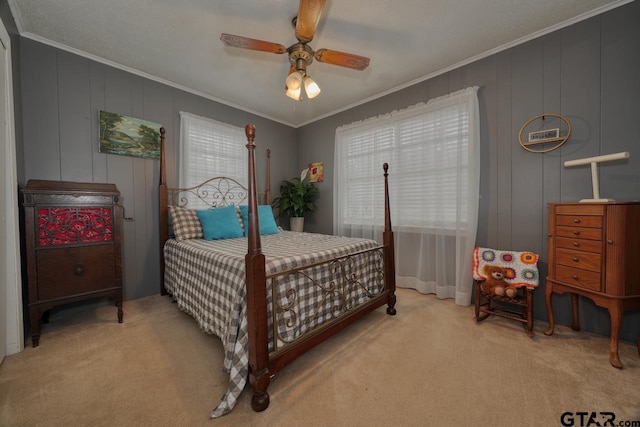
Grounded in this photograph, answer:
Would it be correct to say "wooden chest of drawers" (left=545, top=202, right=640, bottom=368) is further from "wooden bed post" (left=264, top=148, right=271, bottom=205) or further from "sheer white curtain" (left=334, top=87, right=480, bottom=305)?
"wooden bed post" (left=264, top=148, right=271, bottom=205)

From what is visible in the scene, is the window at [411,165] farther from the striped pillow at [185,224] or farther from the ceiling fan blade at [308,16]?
the striped pillow at [185,224]

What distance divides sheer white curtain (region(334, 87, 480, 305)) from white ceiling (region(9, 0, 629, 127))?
1.76ft

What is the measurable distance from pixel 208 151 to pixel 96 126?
1.16 metres

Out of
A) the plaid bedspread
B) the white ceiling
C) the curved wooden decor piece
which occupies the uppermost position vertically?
the white ceiling

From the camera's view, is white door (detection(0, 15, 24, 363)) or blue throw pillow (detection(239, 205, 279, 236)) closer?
white door (detection(0, 15, 24, 363))

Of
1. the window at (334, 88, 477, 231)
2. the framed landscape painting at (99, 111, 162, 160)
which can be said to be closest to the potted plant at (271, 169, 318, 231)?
the window at (334, 88, 477, 231)

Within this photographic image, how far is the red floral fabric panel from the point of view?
1.92m

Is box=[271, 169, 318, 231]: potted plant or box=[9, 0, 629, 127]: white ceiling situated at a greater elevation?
box=[9, 0, 629, 127]: white ceiling

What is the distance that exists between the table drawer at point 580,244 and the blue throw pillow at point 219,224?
3.06m

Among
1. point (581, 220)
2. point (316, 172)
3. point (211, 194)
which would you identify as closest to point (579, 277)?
point (581, 220)

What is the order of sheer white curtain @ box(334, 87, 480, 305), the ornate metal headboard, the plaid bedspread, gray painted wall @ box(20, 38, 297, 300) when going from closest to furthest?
the plaid bedspread, gray painted wall @ box(20, 38, 297, 300), sheer white curtain @ box(334, 87, 480, 305), the ornate metal headboard

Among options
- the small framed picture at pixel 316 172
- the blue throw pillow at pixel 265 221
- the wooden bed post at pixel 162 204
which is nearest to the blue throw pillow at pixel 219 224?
the blue throw pillow at pixel 265 221

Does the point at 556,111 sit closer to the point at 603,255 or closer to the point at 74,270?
the point at 603,255

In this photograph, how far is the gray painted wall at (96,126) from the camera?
2.24 m
